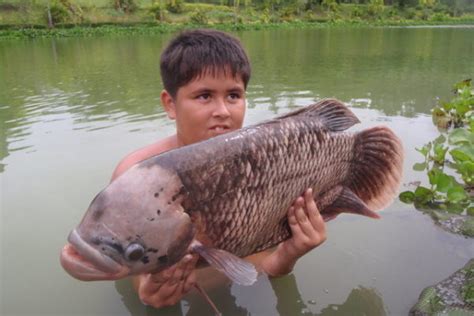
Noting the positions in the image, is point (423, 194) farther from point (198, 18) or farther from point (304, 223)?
point (198, 18)

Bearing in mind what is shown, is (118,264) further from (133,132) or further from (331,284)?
(133,132)

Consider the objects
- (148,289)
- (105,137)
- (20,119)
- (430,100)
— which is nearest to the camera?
(148,289)

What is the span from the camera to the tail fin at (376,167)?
6.81 ft

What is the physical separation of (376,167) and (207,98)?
948 mm

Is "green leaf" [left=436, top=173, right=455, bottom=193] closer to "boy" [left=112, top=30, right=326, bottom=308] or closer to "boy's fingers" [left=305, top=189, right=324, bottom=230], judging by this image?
"boy" [left=112, top=30, right=326, bottom=308]

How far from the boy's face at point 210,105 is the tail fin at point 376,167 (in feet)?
2.18

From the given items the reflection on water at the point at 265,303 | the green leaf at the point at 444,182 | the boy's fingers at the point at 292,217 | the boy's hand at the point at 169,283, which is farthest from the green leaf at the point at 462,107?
the boy's hand at the point at 169,283

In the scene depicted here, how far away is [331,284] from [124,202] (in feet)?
5.67

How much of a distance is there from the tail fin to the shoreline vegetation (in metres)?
29.6

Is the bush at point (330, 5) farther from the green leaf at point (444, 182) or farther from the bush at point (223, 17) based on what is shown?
the green leaf at point (444, 182)

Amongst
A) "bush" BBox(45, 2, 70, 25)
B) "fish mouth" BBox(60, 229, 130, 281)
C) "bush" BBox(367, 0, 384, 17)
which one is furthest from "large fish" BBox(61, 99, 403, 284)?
"bush" BBox(367, 0, 384, 17)

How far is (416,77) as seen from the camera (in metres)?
10.1

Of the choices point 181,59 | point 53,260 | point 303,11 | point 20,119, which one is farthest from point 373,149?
point 303,11

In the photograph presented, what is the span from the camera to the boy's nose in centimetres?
223
